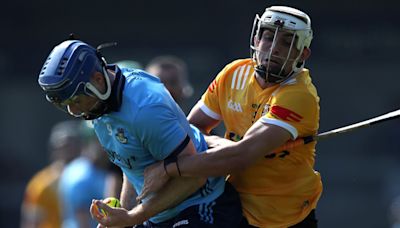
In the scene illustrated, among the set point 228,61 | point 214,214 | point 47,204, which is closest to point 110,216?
point 214,214

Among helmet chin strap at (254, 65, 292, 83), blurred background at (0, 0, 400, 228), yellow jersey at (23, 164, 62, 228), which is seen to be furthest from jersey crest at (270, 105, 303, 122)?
blurred background at (0, 0, 400, 228)

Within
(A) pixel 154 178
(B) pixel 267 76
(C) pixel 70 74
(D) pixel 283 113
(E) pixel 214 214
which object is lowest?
(E) pixel 214 214

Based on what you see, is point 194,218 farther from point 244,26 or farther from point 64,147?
point 244,26

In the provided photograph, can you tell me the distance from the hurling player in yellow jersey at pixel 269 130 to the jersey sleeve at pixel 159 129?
89 mm

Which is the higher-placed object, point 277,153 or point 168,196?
point 277,153

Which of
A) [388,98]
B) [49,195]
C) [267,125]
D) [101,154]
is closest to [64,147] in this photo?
[49,195]

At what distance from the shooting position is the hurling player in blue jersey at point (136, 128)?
5.70 metres

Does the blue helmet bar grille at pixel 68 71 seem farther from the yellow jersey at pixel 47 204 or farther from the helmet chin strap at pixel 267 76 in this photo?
the yellow jersey at pixel 47 204

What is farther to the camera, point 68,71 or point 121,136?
point 121,136

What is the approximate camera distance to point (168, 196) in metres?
5.91

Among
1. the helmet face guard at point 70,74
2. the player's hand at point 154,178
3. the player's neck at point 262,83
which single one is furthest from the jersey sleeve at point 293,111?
the helmet face guard at point 70,74

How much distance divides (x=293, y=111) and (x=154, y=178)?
769mm

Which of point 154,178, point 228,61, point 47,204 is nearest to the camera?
point 154,178

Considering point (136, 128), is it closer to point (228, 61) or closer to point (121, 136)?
point (121, 136)
